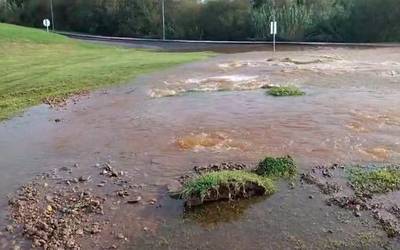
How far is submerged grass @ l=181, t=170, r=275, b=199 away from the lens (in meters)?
6.61

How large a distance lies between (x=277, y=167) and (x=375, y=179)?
51.5 inches

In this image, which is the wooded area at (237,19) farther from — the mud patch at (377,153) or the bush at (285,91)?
the mud patch at (377,153)

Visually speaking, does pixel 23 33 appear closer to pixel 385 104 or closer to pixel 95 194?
pixel 385 104

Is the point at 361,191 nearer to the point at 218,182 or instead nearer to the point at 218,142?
the point at 218,182

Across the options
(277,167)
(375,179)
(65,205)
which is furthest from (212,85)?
(65,205)

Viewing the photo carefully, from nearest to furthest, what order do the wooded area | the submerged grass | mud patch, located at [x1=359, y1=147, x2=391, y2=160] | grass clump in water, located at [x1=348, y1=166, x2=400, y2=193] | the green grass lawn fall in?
1. the submerged grass
2. grass clump in water, located at [x1=348, y1=166, x2=400, y2=193]
3. mud patch, located at [x1=359, y1=147, x2=391, y2=160]
4. the green grass lawn
5. the wooded area

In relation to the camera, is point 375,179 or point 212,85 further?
point 212,85

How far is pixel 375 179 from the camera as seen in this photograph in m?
7.14

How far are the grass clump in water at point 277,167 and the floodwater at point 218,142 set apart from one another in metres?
0.30

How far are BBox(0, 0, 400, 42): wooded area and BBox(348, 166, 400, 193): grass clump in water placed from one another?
33909 mm

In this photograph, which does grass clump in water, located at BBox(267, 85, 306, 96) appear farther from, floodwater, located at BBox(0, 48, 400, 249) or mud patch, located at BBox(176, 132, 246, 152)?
mud patch, located at BBox(176, 132, 246, 152)

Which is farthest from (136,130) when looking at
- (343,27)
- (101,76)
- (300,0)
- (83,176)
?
(300,0)

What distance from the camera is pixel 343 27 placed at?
4059cm

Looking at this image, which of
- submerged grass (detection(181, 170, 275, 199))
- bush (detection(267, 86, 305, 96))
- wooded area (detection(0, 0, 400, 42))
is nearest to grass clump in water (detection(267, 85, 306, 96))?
bush (detection(267, 86, 305, 96))
